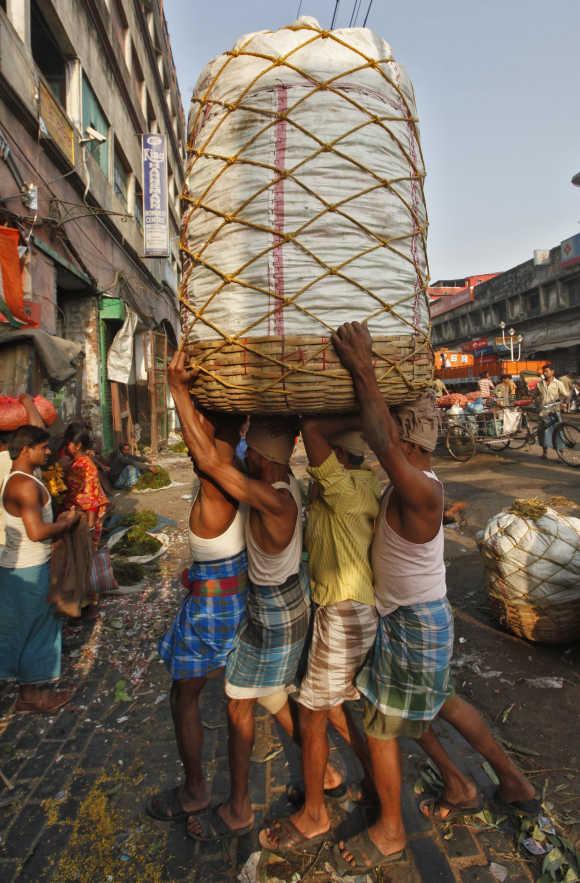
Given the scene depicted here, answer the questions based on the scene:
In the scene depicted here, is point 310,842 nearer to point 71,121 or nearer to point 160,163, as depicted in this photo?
point 71,121

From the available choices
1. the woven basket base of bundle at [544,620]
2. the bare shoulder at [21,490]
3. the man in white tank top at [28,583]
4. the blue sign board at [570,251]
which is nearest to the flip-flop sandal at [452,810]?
the woven basket base of bundle at [544,620]

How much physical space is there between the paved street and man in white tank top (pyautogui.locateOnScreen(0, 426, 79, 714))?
22 centimetres

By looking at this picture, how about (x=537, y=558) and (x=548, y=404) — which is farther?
(x=548, y=404)

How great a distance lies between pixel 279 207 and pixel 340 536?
4.45ft

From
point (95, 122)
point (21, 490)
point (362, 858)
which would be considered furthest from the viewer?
point (95, 122)

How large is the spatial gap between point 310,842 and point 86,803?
1.11 m

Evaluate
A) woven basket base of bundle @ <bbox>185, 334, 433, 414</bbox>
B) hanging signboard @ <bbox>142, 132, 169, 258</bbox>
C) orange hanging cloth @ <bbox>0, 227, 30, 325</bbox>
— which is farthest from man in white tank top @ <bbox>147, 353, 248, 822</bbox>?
hanging signboard @ <bbox>142, 132, 169, 258</bbox>

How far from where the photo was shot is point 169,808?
233 centimetres

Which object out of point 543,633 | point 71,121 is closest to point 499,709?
point 543,633

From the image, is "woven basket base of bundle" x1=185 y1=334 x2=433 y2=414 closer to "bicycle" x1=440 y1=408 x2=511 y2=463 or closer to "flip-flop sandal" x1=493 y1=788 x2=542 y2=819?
"flip-flop sandal" x1=493 y1=788 x2=542 y2=819

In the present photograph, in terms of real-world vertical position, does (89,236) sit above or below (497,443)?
above

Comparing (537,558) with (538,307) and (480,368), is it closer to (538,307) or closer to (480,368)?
(480,368)

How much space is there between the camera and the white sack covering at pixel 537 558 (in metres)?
3.48

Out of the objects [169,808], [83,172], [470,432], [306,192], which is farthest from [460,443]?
[306,192]
